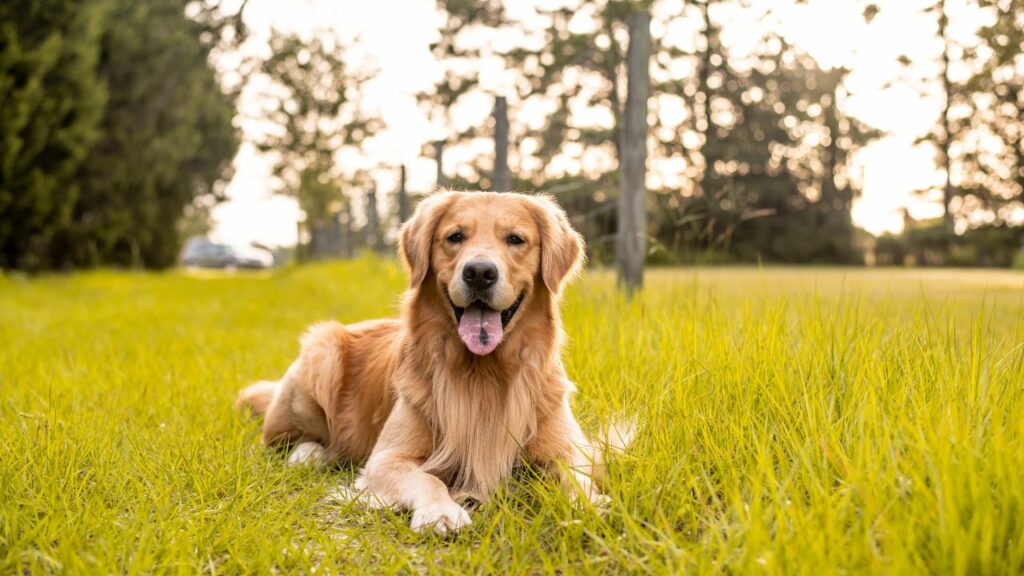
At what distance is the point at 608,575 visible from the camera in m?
2.18

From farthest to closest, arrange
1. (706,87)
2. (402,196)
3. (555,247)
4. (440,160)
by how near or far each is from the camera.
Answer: (706,87)
(402,196)
(440,160)
(555,247)

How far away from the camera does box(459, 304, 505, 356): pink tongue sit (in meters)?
3.02

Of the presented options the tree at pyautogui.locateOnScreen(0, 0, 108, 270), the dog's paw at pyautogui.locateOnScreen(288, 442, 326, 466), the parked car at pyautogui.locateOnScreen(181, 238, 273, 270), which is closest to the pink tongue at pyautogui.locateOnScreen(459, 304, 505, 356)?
the dog's paw at pyautogui.locateOnScreen(288, 442, 326, 466)

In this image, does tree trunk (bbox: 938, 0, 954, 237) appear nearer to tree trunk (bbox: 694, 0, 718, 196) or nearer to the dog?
tree trunk (bbox: 694, 0, 718, 196)

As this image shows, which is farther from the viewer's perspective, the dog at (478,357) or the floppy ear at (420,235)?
the floppy ear at (420,235)

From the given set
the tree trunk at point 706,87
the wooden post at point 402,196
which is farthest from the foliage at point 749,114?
the wooden post at point 402,196

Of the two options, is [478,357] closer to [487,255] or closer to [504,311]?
[504,311]

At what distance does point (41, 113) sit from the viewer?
14633 mm

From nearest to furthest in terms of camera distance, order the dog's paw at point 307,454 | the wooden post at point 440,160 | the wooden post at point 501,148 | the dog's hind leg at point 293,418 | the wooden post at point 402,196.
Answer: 1. the dog's paw at point 307,454
2. the dog's hind leg at point 293,418
3. the wooden post at point 501,148
4. the wooden post at point 440,160
5. the wooden post at point 402,196

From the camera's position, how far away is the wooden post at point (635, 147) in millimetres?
6500

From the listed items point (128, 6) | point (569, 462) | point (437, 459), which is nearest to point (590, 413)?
point (569, 462)

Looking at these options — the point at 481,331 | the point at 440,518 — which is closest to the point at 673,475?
the point at 440,518

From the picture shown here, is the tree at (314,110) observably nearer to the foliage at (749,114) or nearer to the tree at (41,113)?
the foliage at (749,114)

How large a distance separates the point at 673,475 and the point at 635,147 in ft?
14.6
